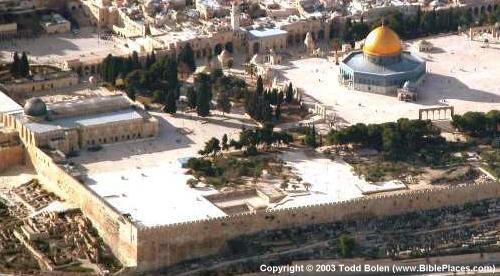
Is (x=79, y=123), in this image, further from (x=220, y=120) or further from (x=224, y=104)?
(x=224, y=104)

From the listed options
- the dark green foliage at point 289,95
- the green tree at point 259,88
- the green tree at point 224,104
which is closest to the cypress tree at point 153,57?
the green tree at point 224,104

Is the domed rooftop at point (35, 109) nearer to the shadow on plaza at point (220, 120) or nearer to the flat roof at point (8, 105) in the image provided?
the flat roof at point (8, 105)

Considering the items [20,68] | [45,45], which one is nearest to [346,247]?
[20,68]

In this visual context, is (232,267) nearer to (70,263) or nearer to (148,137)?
(70,263)

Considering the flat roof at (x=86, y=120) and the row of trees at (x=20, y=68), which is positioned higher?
the row of trees at (x=20, y=68)

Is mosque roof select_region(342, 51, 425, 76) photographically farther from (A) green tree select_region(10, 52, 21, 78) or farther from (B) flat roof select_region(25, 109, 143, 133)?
(A) green tree select_region(10, 52, 21, 78)

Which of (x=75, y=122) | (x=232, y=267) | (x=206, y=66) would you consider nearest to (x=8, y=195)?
(x=75, y=122)

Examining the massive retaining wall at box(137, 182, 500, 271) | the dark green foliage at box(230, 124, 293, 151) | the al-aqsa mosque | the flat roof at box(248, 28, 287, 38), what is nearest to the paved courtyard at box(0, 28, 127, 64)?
the flat roof at box(248, 28, 287, 38)
